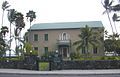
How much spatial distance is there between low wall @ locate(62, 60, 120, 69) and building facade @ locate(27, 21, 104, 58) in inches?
1041

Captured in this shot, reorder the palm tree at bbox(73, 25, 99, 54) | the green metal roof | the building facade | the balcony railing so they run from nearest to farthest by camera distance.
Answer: the palm tree at bbox(73, 25, 99, 54) < the balcony railing < the building facade < the green metal roof

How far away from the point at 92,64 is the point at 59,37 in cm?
2971

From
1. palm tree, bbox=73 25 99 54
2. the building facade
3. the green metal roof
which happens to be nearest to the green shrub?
palm tree, bbox=73 25 99 54

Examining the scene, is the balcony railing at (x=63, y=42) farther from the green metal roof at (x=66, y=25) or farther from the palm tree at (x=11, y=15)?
the palm tree at (x=11, y=15)

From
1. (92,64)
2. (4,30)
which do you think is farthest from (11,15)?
(92,64)

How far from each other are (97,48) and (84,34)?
6817 mm

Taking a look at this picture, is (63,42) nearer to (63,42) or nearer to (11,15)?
(63,42)

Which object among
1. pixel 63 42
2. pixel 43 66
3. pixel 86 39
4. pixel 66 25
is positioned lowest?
pixel 43 66

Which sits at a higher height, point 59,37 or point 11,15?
point 11,15

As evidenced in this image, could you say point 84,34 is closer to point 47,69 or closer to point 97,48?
point 97,48

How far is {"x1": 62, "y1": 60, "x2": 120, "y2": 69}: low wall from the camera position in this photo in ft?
120

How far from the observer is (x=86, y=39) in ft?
194

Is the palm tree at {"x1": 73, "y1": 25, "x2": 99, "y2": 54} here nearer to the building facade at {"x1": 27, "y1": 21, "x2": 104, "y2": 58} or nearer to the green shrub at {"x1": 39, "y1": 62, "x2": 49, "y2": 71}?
the building facade at {"x1": 27, "y1": 21, "x2": 104, "y2": 58}

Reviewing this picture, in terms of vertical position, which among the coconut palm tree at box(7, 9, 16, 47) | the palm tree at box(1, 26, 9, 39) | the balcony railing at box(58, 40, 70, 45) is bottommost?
the balcony railing at box(58, 40, 70, 45)
